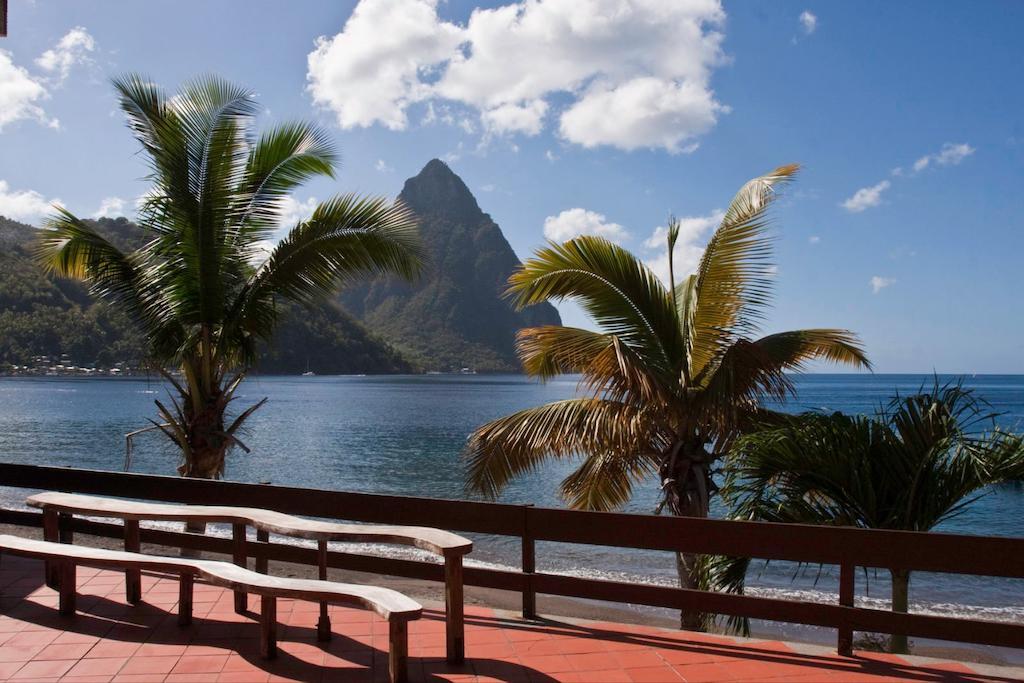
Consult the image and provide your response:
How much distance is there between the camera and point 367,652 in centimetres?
426

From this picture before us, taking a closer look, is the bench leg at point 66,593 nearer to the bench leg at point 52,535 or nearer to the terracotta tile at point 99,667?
the bench leg at point 52,535

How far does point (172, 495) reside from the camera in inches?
227

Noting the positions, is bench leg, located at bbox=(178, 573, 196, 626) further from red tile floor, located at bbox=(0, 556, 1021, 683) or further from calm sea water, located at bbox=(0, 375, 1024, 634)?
calm sea water, located at bbox=(0, 375, 1024, 634)

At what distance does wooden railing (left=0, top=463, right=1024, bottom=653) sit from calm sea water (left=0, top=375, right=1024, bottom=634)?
165 centimetres

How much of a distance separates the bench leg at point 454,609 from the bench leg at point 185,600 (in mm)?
1642

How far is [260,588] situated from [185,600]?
1189 mm

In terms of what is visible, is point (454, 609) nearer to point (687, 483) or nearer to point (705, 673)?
point (705, 673)

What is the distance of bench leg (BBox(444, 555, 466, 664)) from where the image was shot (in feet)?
13.1

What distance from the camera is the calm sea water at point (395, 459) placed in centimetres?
1539

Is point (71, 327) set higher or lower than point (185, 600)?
higher

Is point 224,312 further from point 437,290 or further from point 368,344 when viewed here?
point 437,290

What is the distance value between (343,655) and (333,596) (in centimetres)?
76

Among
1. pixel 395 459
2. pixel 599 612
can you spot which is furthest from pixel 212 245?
pixel 395 459

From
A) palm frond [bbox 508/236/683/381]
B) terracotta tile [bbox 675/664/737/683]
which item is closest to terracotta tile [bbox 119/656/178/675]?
terracotta tile [bbox 675/664/737/683]
